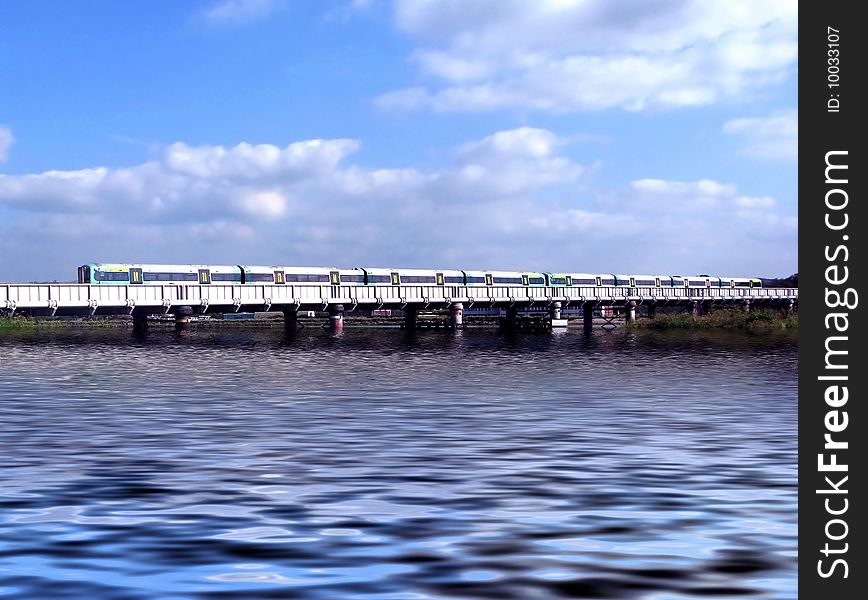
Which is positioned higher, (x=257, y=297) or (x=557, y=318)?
(x=257, y=297)

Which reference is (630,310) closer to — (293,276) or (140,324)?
(293,276)

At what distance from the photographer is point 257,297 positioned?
5064 inches

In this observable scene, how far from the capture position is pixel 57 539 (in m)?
16.9

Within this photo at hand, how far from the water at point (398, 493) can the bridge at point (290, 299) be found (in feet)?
218

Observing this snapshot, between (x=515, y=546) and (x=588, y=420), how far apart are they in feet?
61.9

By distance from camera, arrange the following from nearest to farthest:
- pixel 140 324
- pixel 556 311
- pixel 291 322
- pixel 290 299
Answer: pixel 290 299 < pixel 140 324 < pixel 291 322 < pixel 556 311

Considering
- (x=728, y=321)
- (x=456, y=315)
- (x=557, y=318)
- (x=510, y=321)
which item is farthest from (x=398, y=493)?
(x=557, y=318)

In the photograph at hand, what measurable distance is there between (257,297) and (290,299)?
5.67 metres

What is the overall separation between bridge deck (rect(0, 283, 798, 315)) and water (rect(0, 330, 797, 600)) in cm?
6603

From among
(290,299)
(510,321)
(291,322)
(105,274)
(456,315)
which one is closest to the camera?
(105,274)
